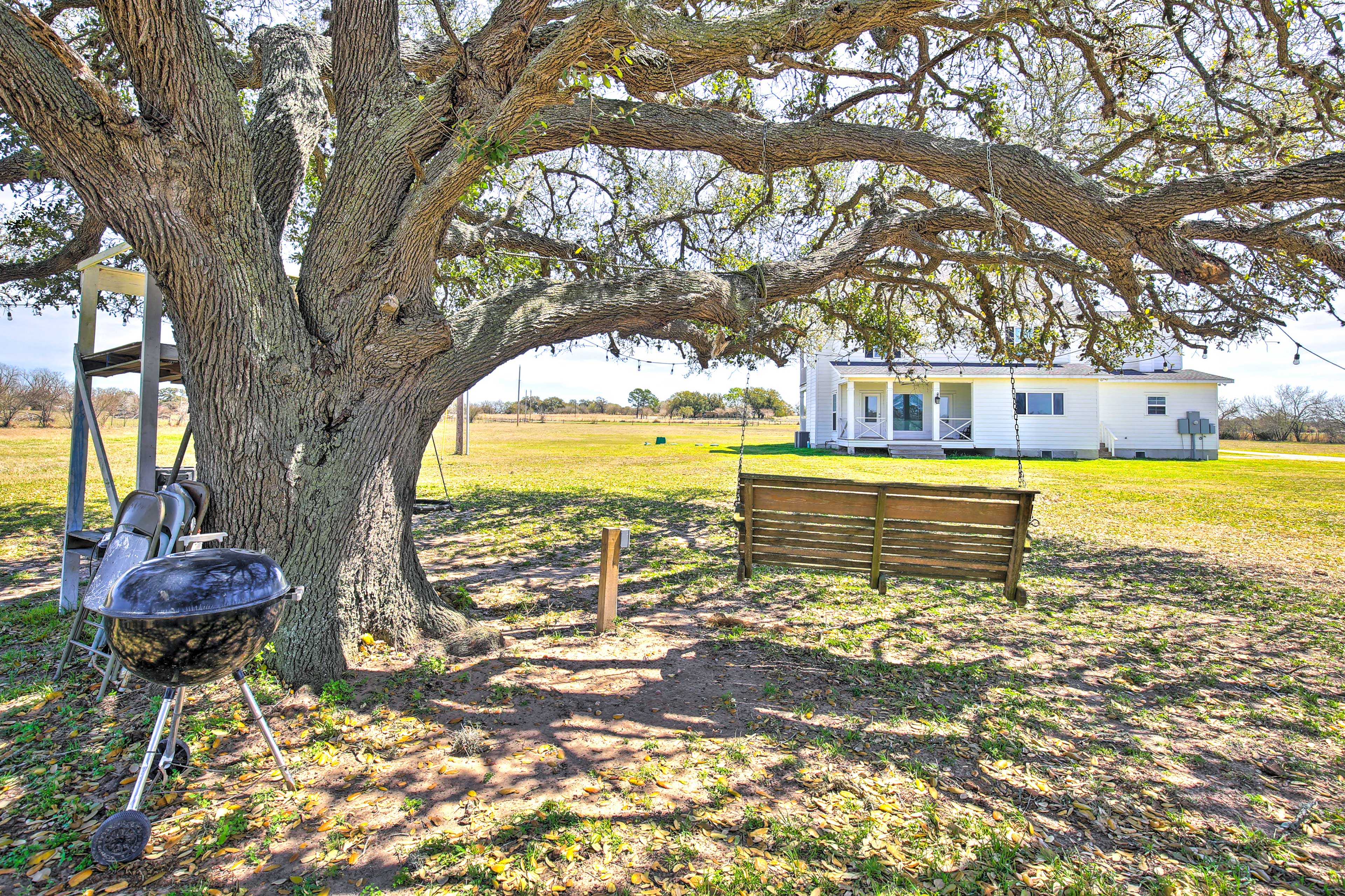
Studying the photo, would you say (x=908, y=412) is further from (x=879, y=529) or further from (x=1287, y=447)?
(x=1287, y=447)

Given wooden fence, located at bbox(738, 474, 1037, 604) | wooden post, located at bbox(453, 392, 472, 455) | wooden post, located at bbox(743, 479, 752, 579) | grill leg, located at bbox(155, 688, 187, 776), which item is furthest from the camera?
wooden post, located at bbox(453, 392, 472, 455)

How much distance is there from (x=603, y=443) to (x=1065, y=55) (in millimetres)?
32437

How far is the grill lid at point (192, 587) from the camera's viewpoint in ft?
8.48

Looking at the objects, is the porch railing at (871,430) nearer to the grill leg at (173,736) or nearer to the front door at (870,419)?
the front door at (870,419)

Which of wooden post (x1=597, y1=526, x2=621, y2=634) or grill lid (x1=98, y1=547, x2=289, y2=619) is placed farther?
wooden post (x1=597, y1=526, x2=621, y2=634)

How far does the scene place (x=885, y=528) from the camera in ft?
18.3

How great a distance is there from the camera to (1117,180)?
7.88 metres

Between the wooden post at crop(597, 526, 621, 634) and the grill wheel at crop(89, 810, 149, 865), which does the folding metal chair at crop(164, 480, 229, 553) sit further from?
the wooden post at crop(597, 526, 621, 634)

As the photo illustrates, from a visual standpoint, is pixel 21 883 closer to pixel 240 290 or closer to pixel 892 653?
pixel 240 290

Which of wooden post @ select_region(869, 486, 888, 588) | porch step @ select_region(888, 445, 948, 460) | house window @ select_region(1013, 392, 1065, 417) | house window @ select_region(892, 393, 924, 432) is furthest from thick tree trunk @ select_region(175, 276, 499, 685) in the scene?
house window @ select_region(1013, 392, 1065, 417)

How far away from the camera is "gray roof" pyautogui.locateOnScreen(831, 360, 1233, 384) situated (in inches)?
1043

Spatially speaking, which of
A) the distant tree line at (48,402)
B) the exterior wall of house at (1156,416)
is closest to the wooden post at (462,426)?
the distant tree line at (48,402)

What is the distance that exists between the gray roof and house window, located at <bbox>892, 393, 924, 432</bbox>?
1139mm

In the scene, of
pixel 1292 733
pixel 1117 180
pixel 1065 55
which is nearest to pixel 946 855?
pixel 1292 733
